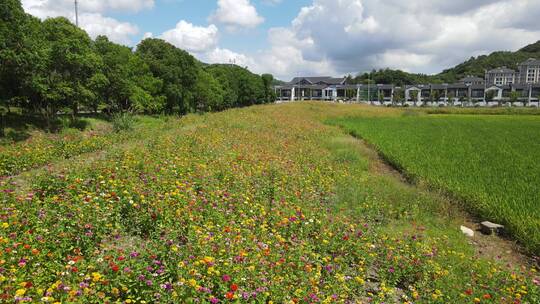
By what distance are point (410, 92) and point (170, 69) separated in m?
104

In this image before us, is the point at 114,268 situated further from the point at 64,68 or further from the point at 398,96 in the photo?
the point at 398,96

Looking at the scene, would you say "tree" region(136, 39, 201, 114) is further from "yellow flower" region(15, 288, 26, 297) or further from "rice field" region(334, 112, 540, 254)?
"yellow flower" region(15, 288, 26, 297)

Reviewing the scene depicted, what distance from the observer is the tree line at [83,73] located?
18469mm

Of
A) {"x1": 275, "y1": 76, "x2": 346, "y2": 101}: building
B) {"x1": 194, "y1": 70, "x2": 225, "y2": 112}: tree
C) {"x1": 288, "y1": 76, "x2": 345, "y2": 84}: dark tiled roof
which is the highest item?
{"x1": 288, "y1": 76, "x2": 345, "y2": 84}: dark tiled roof

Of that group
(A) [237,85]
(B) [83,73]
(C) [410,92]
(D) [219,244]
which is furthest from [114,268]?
(C) [410,92]

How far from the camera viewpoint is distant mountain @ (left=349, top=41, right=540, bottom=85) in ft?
490

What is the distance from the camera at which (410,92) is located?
400 ft

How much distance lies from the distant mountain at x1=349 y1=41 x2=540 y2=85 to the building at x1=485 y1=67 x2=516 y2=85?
14.4 m

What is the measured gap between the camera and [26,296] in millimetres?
3215

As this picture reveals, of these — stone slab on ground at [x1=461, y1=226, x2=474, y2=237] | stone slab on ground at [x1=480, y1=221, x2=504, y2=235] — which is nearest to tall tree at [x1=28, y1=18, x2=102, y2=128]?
stone slab on ground at [x1=461, y1=226, x2=474, y2=237]

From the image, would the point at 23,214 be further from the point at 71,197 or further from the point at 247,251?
the point at 247,251

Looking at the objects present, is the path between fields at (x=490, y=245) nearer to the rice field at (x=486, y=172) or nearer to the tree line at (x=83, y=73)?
the rice field at (x=486, y=172)

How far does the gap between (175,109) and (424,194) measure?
127ft

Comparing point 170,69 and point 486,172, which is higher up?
point 170,69
